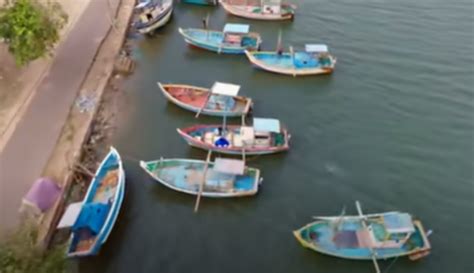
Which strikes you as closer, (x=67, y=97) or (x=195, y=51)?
(x=67, y=97)

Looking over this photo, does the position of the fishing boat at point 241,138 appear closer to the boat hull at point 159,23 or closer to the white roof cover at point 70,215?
the white roof cover at point 70,215

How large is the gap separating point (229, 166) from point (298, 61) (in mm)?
15559

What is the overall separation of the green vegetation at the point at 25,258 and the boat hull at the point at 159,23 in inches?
1026

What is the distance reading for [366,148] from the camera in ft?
103

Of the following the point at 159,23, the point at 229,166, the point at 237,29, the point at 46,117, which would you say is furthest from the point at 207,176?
the point at 159,23

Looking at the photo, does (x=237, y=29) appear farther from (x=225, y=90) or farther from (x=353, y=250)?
(x=353, y=250)

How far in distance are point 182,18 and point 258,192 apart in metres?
25.3

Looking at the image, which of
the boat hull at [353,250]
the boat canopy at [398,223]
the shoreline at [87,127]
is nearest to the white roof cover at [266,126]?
the boat hull at [353,250]

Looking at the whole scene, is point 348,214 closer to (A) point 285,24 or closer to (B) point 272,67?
(B) point 272,67

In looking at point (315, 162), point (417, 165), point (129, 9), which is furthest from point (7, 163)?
point (417, 165)

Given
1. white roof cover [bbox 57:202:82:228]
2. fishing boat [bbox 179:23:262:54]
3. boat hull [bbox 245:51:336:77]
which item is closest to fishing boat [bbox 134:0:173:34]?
fishing boat [bbox 179:23:262:54]

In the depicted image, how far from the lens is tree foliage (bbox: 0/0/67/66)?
100.0 ft

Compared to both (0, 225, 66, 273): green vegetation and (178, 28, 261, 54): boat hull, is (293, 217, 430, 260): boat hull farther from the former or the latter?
(178, 28, 261, 54): boat hull

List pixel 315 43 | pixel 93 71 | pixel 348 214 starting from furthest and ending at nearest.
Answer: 1. pixel 315 43
2. pixel 93 71
3. pixel 348 214
